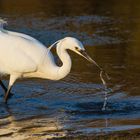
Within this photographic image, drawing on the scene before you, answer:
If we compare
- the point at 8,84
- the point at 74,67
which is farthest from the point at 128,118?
the point at 74,67

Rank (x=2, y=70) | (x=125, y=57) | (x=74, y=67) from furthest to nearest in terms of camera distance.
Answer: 1. (x=125, y=57)
2. (x=74, y=67)
3. (x=2, y=70)

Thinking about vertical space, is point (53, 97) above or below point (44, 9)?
below

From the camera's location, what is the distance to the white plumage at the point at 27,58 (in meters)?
11.3

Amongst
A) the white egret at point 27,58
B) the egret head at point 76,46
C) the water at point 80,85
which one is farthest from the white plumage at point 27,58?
the water at point 80,85

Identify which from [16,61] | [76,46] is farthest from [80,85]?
[76,46]

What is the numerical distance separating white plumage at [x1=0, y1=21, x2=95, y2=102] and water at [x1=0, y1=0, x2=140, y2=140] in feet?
1.51

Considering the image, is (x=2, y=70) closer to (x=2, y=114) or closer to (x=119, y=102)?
(x=2, y=114)

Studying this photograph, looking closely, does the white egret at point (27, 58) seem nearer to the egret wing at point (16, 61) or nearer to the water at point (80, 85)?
the egret wing at point (16, 61)

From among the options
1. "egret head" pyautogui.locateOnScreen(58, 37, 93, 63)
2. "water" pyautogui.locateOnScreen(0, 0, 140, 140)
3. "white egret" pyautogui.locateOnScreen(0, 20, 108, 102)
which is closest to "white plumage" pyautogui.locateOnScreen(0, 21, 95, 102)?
"white egret" pyautogui.locateOnScreen(0, 20, 108, 102)

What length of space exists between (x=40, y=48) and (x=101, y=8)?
10215 millimetres

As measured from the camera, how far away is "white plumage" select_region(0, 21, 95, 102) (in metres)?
11.3

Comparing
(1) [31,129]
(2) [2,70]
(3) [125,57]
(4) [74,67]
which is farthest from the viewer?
(3) [125,57]

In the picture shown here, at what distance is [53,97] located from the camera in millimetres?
11711

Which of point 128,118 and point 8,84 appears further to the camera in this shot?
point 8,84
